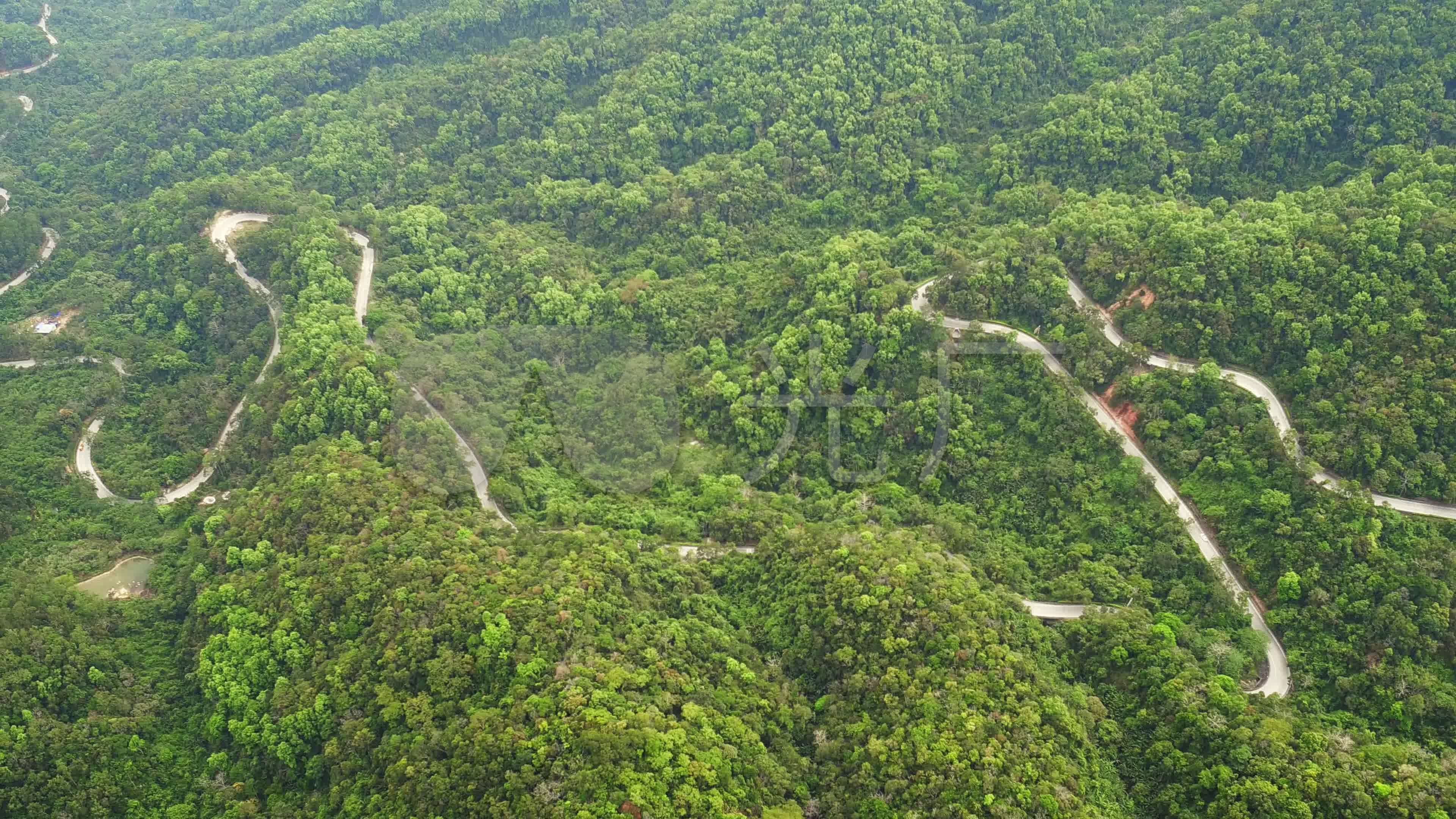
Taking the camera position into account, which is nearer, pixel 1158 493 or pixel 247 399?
pixel 1158 493

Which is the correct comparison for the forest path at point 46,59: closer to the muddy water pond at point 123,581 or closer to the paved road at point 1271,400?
the muddy water pond at point 123,581

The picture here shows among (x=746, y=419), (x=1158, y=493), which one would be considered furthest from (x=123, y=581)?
(x=1158, y=493)

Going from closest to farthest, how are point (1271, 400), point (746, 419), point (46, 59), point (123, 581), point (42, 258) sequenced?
1. point (1271, 400)
2. point (123, 581)
3. point (746, 419)
4. point (42, 258)
5. point (46, 59)

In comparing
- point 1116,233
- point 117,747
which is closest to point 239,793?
point 117,747

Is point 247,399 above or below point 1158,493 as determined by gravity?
above

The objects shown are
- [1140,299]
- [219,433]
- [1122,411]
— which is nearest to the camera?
[1122,411]

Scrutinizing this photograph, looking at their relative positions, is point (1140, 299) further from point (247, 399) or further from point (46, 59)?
point (46, 59)

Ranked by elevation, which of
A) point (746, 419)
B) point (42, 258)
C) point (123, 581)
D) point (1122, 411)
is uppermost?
point (42, 258)
